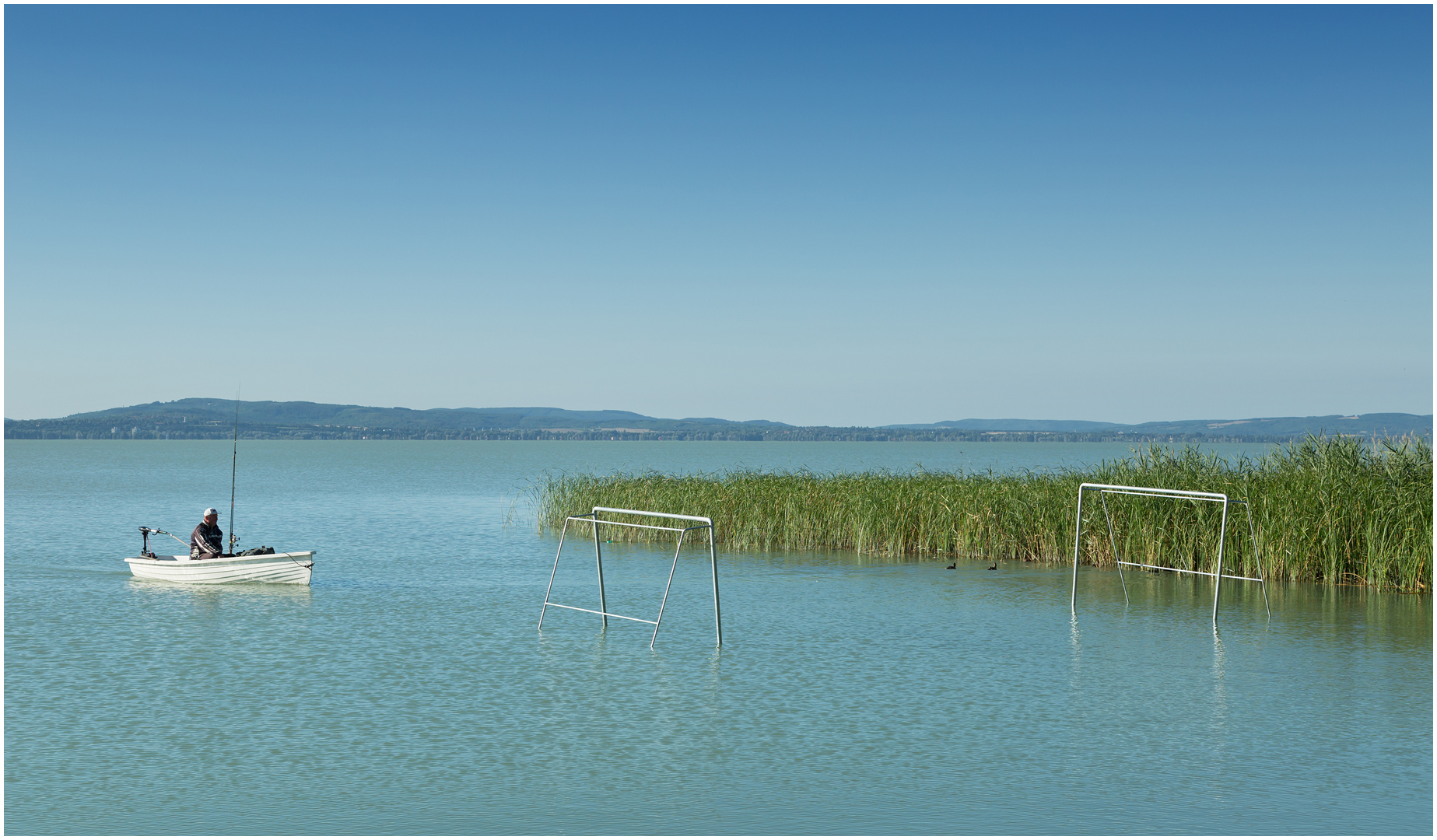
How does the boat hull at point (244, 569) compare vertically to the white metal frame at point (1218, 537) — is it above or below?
below

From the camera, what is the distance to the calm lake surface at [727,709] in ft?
30.6

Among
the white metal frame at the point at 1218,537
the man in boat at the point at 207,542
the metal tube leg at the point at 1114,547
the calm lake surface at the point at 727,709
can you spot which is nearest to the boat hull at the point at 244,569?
the man in boat at the point at 207,542

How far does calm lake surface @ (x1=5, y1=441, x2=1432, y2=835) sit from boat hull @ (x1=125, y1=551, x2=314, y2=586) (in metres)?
0.32

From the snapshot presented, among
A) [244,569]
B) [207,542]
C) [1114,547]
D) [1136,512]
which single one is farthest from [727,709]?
[207,542]

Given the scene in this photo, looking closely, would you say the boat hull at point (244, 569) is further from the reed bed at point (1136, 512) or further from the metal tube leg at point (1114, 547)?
the metal tube leg at point (1114, 547)

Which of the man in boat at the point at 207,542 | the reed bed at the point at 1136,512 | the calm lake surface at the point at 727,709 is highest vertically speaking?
the reed bed at the point at 1136,512

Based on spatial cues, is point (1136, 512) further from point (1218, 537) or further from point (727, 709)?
point (727, 709)

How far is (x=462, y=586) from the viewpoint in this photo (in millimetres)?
24219

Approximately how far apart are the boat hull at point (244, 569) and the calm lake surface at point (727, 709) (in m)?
0.32

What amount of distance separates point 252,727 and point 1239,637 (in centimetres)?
1341

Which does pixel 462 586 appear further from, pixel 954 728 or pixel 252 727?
pixel 954 728

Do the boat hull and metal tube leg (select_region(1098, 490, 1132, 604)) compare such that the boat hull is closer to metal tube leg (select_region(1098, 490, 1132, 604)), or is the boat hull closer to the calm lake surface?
the calm lake surface

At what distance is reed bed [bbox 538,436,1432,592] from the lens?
2166cm

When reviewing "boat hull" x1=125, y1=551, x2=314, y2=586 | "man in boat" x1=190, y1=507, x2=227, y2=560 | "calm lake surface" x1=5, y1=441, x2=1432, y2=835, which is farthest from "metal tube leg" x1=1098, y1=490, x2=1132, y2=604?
"man in boat" x1=190, y1=507, x2=227, y2=560
